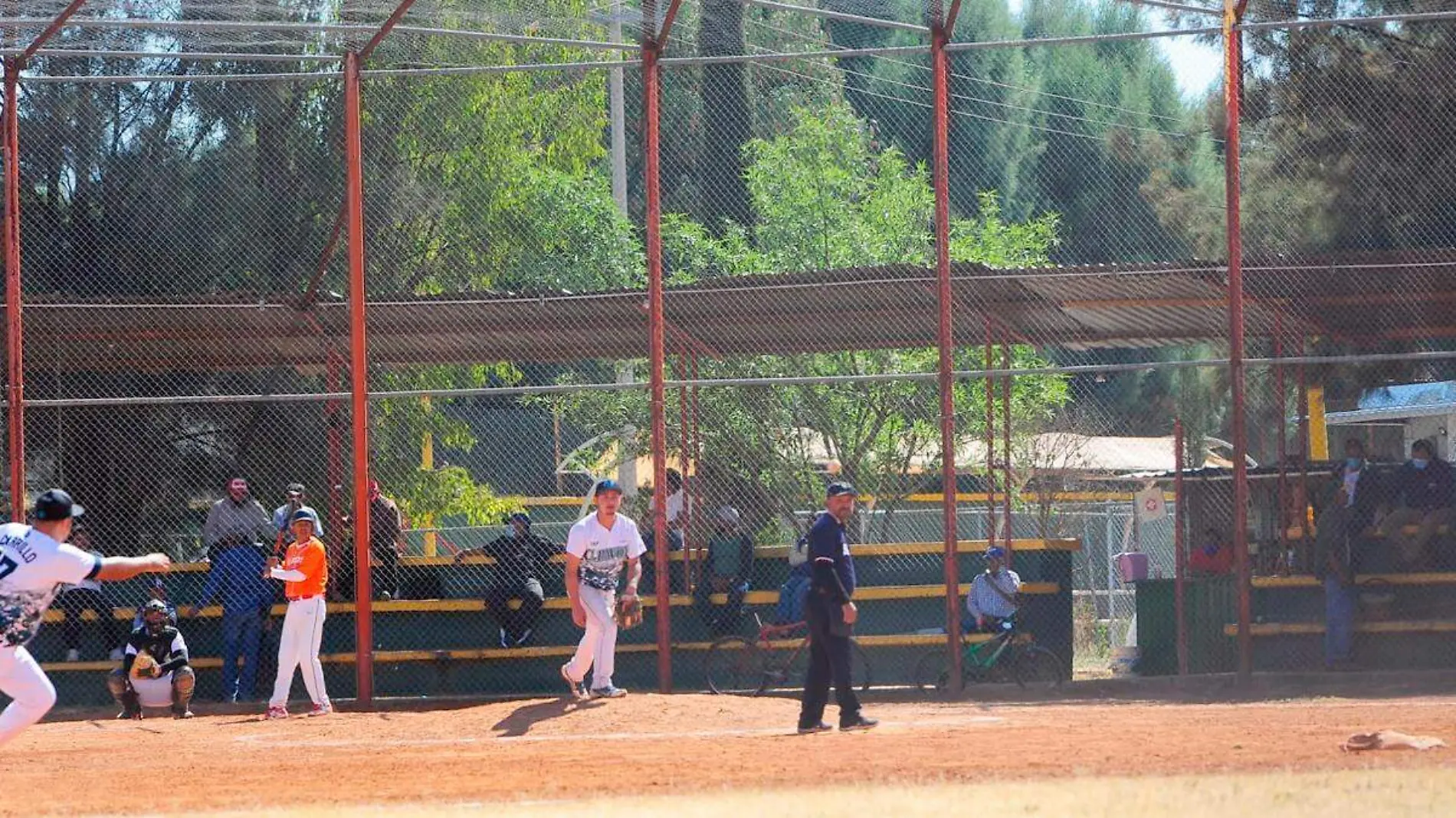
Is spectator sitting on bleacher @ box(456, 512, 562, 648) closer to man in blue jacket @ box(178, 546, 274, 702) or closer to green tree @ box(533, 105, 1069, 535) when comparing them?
man in blue jacket @ box(178, 546, 274, 702)

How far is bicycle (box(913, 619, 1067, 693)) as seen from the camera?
16297mm

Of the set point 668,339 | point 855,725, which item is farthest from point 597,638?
point 668,339

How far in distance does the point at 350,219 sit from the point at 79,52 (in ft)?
9.64

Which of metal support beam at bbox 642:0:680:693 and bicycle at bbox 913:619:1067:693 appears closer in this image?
metal support beam at bbox 642:0:680:693

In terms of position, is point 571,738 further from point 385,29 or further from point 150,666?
point 385,29

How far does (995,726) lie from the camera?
12.8 meters

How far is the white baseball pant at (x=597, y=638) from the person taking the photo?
14805mm

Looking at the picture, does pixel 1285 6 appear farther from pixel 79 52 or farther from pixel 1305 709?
pixel 79 52

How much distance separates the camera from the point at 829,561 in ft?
41.6

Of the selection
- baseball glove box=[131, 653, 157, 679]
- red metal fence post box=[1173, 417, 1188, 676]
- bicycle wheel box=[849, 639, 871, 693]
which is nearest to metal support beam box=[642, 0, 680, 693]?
bicycle wheel box=[849, 639, 871, 693]

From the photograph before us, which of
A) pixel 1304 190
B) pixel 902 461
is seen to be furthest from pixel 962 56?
pixel 1304 190

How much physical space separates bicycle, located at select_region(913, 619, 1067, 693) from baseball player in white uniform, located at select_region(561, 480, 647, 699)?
2999 mm

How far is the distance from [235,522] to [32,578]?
7111 millimetres

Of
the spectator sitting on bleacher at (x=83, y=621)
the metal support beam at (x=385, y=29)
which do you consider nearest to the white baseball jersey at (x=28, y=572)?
the metal support beam at (x=385, y=29)
